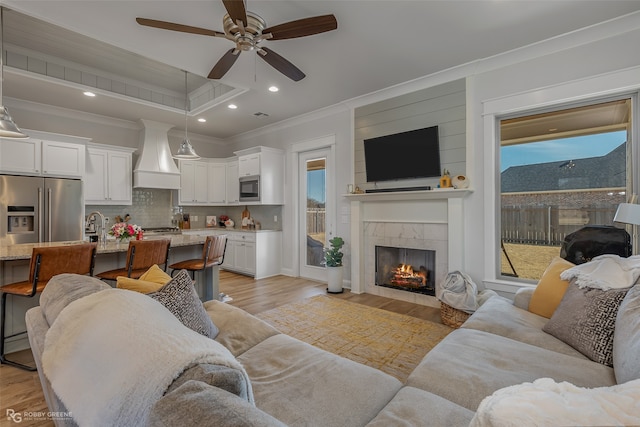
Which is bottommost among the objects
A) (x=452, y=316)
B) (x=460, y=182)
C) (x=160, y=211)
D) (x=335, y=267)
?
(x=452, y=316)

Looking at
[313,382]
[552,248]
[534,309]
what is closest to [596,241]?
[552,248]

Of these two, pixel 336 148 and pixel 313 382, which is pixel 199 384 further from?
pixel 336 148

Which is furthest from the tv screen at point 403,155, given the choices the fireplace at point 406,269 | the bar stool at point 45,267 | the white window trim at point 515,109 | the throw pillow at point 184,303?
the bar stool at point 45,267

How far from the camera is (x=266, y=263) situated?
18.2 ft

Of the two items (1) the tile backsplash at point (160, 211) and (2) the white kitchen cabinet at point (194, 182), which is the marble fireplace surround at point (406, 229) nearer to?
(1) the tile backsplash at point (160, 211)

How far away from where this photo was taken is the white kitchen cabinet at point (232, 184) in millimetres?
6234

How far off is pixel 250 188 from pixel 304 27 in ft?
12.4

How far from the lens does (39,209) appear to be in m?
4.12

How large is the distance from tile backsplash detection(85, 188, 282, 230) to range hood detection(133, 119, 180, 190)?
1.54ft

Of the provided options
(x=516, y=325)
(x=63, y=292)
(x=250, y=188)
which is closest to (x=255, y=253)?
(x=250, y=188)

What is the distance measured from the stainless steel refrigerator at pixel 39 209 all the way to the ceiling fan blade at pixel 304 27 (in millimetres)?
4051

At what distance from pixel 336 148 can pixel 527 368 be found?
3.96 metres

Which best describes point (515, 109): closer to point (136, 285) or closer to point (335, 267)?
point (335, 267)

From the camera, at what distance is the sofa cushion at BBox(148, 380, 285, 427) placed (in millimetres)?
521
